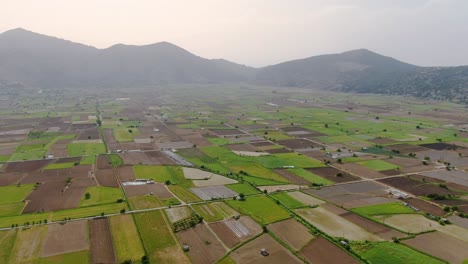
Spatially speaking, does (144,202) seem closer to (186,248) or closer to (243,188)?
(186,248)

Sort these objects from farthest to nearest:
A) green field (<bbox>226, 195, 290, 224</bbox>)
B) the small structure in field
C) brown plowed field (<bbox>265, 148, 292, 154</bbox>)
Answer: brown plowed field (<bbox>265, 148, 292, 154</bbox>) → green field (<bbox>226, 195, 290, 224</bbox>) → the small structure in field

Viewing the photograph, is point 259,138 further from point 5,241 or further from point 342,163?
point 5,241

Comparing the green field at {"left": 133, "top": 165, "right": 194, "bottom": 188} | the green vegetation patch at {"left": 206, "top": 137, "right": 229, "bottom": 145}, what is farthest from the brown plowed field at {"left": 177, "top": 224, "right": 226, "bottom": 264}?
the green vegetation patch at {"left": 206, "top": 137, "right": 229, "bottom": 145}

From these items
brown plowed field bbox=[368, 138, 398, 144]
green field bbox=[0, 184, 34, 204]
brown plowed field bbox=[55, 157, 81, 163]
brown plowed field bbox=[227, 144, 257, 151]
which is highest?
brown plowed field bbox=[368, 138, 398, 144]

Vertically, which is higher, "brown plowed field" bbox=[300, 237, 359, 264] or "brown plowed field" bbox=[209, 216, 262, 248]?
"brown plowed field" bbox=[300, 237, 359, 264]

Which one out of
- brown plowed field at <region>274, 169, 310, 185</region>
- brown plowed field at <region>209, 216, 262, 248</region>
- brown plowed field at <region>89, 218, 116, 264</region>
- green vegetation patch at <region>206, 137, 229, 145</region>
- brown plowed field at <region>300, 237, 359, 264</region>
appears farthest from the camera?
green vegetation patch at <region>206, 137, 229, 145</region>

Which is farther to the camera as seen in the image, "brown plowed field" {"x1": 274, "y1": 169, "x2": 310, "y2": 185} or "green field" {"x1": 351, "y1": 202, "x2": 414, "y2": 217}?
"brown plowed field" {"x1": 274, "y1": 169, "x2": 310, "y2": 185}

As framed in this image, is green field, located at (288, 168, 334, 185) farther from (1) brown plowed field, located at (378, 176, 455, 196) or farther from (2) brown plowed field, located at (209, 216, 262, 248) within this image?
(2) brown plowed field, located at (209, 216, 262, 248)

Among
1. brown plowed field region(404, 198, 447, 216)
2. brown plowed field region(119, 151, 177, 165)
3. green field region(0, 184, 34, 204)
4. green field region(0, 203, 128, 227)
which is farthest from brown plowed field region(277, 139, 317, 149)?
green field region(0, 184, 34, 204)
